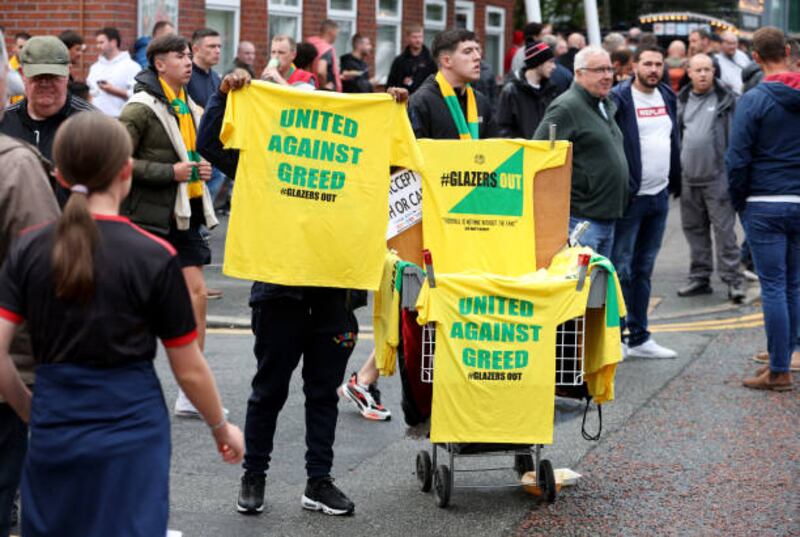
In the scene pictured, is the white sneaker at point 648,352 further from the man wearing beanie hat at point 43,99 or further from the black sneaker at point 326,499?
the man wearing beanie hat at point 43,99

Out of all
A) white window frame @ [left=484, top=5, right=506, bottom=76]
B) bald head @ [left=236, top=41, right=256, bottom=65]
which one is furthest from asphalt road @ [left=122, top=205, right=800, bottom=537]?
white window frame @ [left=484, top=5, right=506, bottom=76]

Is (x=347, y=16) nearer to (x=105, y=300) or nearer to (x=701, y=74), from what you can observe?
(x=701, y=74)

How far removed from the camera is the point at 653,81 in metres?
9.70

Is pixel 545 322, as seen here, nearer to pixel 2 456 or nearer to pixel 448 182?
pixel 448 182

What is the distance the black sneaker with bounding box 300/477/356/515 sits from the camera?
605 centimetres

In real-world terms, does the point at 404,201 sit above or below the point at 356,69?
below

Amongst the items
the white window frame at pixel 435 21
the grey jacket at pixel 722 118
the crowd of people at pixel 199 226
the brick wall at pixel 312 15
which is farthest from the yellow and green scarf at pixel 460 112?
the white window frame at pixel 435 21

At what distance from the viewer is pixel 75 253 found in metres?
3.68

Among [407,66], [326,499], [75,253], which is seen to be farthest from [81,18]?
[75,253]

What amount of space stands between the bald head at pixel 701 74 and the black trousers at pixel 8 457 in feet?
28.5

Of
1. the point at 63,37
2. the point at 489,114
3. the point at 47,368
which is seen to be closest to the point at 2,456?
the point at 47,368

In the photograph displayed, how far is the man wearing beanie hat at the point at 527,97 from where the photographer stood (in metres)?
11.6

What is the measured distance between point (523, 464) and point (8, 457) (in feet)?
9.08

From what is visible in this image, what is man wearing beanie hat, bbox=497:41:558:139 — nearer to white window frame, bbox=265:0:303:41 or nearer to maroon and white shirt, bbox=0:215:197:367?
white window frame, bbox=265:0:303:41
